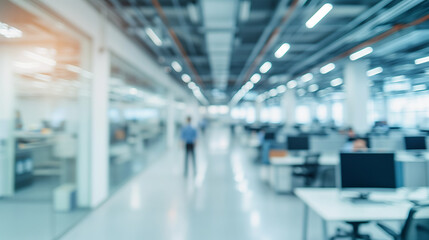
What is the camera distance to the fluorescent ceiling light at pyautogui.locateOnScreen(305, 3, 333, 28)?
10.4ft

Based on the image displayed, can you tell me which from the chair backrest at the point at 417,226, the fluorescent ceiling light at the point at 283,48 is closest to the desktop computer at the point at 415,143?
the fluorescent ceiling light at the point at 283,48

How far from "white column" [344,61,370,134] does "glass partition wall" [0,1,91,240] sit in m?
8.47

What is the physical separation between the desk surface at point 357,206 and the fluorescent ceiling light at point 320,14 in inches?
96.3

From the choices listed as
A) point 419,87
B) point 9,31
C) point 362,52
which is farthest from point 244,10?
point 419,87

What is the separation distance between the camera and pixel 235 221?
3648 mm

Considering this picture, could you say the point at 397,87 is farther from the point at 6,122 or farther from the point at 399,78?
the point at 6,122

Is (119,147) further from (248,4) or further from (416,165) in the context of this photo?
(416,165)

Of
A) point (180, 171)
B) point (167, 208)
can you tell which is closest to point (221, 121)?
point (180, 171)

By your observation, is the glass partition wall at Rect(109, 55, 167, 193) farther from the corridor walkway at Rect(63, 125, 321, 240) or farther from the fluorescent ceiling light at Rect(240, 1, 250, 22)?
the fluorescent ceiling light at Rect(240, 1, 250, 22)

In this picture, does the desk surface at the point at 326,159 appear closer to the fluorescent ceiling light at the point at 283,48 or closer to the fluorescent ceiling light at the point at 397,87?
the fluorescent ceiling light at the point at 283,48

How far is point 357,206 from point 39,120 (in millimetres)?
3821

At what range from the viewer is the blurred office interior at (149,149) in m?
2.49

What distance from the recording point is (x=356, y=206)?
243 cm

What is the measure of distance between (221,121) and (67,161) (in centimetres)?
3041
